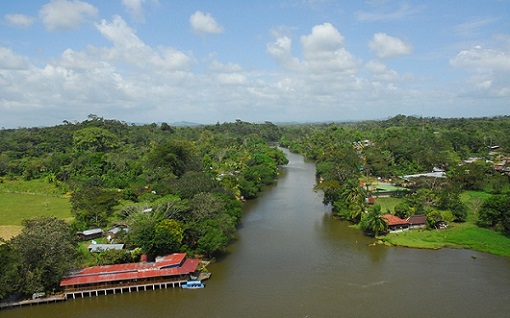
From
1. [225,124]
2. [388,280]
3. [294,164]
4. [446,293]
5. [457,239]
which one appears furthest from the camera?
[225,124]

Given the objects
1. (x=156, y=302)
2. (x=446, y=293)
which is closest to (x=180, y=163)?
(x=156, y=302)

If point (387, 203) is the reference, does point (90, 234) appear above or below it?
above

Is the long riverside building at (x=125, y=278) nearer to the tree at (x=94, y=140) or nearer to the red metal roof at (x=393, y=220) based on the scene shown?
the red metal roof at (x=393, y=220)

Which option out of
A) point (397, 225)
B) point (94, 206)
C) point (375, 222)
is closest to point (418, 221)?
point (397, 225)

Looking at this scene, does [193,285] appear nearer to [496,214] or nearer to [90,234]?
[90,234]

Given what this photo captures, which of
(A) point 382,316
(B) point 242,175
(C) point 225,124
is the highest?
(C) point 225,124

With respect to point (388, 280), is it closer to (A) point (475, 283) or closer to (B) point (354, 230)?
(A) point (475, 283)

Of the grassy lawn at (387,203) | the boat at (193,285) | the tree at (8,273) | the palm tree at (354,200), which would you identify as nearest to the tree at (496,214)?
the grassy lawn at (387,203)
